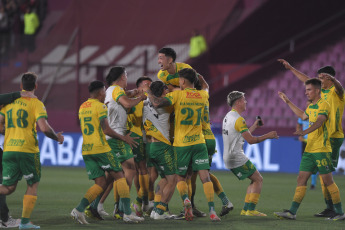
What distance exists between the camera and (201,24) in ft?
93.4

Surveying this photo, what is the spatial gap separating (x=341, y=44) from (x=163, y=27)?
844 cm

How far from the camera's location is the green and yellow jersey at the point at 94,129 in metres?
9.45

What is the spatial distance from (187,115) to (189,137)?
324 mm

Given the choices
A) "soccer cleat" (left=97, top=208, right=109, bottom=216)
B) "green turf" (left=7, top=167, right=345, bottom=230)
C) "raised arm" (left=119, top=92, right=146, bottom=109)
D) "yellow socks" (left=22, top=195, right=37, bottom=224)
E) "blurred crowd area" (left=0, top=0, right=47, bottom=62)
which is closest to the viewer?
"yellow socks" (left=22, top=195, right=37, bottom=224)

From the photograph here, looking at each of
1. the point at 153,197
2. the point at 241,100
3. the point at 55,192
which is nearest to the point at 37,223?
the point at 153,197

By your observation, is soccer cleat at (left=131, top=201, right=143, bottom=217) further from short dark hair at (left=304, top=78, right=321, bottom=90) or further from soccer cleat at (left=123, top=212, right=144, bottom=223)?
short dark hair at (left=304, top=78, right=321, bottom=90)

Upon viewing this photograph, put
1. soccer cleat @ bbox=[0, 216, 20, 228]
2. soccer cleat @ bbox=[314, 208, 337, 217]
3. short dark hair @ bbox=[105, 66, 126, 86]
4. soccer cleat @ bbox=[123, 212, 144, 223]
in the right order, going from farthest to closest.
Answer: soccer cleat @ bbox=[314, 208, 337, 217] < short dark hair @ bbox=[105, 66, 126, 86] < soccer cleat @ bbox=[123, 212, 144, 223] < soccer cleat @ bbox=[0, 216, 20, 228]

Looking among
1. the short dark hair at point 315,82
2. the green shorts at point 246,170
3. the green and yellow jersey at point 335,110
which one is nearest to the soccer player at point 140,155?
the green shorts at point 246,170

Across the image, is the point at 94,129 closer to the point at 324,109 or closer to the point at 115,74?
the point at 115,74

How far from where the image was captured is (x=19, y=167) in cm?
863

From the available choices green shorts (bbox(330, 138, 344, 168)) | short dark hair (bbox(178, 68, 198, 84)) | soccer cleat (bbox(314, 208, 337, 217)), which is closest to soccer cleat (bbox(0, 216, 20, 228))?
short dark hair (bbox(178, 68, 198, 84))

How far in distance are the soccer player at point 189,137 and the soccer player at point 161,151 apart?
6.3 inches

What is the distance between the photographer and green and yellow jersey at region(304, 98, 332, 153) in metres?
9.91

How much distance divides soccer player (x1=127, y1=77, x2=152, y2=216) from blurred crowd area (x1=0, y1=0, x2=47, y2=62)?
57.6ft
